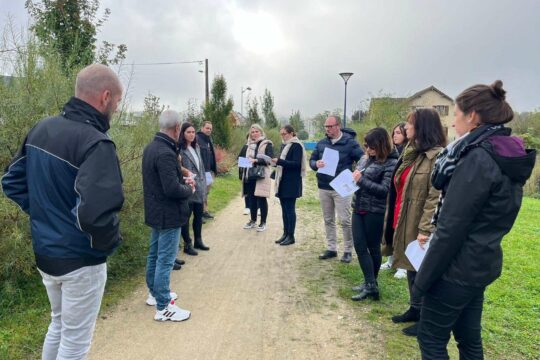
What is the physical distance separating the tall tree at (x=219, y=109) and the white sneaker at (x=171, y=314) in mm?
15158

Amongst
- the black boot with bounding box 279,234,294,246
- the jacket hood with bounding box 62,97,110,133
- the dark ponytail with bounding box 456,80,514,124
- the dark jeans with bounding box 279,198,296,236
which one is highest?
the dark ponytail with bounding box 456,80,514,124

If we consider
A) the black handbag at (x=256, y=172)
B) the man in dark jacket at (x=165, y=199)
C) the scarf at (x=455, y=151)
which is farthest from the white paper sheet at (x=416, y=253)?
the black handbag at (x=256, y=172)

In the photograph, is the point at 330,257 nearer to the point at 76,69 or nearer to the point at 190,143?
the point at 190,143

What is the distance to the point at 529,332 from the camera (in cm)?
396

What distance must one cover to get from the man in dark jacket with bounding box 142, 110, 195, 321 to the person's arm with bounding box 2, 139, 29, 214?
1.33 metres

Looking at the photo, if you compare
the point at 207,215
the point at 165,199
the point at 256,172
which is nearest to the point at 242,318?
the point at 165,199

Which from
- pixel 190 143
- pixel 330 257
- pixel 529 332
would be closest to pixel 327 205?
pixel 330 257

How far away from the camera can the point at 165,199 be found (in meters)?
3.87

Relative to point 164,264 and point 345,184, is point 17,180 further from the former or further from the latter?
point 345,184

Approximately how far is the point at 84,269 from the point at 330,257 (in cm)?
447

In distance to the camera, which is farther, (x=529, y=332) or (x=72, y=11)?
(x=72, y=11)

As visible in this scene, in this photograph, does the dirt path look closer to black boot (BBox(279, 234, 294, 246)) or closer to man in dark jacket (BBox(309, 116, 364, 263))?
man in dark jacket (BBox(309, 116, 364, 263))

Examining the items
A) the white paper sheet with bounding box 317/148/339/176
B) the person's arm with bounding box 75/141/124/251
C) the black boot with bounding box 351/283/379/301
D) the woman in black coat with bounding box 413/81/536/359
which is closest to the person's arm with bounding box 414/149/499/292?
the woman in black coat with bounding box 413/81/536/359

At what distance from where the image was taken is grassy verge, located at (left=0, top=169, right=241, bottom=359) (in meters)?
3.46
